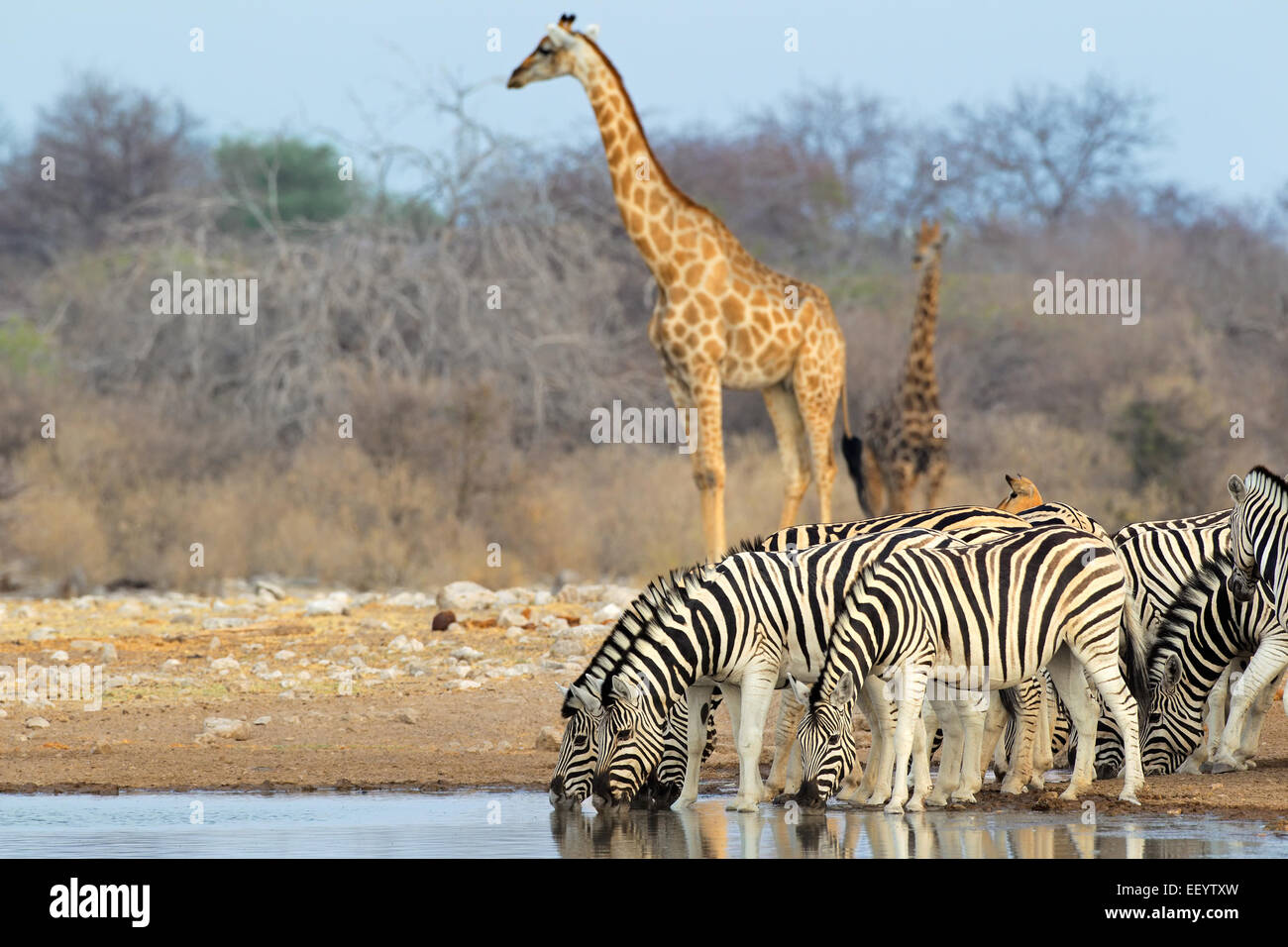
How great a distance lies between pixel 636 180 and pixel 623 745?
308 inches

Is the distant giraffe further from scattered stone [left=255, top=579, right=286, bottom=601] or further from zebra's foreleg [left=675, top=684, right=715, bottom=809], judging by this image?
scattered stone [left=255, top=579, right=286, bottom=601]

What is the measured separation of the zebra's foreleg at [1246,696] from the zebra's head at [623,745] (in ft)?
9.73

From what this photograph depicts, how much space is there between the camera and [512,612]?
14281 mm

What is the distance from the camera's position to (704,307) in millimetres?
14188

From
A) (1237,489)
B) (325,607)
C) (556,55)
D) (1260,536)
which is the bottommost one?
(325,607)

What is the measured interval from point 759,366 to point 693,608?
278 inches

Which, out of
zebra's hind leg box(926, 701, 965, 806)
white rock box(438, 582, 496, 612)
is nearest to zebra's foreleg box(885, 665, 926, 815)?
zebra's hind leg box(926, 701, 965, 806)

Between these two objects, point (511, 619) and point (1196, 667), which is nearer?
point (1196, 667)

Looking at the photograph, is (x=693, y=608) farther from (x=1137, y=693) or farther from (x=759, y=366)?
(x=759, y=366)

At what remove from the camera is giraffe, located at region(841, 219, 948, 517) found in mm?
15422

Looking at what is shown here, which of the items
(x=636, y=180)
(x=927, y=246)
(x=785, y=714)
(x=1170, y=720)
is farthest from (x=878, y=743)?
(x=927, y=246)

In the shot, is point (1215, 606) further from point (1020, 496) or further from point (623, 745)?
point (623, 745)
